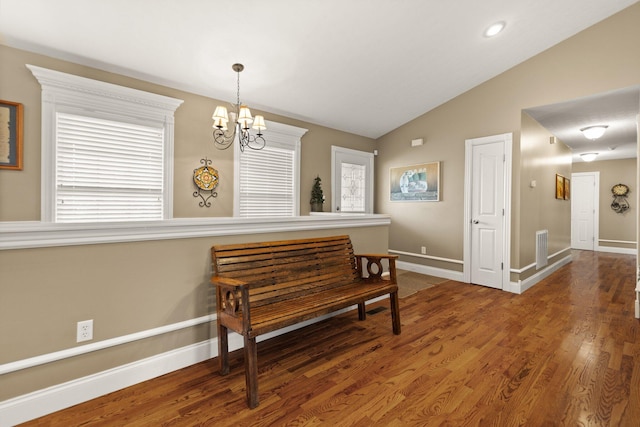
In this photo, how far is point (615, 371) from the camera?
2.08m

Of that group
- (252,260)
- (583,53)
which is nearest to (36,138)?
(252,260)

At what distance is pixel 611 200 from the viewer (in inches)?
294

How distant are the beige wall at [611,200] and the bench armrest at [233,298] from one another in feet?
30.8

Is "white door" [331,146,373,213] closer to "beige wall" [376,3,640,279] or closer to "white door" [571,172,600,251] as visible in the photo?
"beige wall" [376,3,640,279]

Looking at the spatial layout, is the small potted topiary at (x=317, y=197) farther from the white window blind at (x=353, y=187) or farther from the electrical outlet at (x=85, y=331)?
the electrical outlet at (x=85, y=331)

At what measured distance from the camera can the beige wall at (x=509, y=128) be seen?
133 inches

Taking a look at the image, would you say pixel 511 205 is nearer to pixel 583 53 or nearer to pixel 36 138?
pixel 583 53

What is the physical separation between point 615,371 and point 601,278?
143 inches

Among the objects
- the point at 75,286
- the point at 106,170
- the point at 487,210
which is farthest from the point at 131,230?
the point at 487,210

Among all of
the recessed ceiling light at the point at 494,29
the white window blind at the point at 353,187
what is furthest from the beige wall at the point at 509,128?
the recessed ceiling light at the point at 494,29

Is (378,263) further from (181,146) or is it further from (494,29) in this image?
(494,29)

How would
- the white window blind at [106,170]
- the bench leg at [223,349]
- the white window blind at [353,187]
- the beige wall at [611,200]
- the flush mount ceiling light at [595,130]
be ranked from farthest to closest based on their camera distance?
the beige wall at [611,200] → the white window blind at [353,187] → the flush mount ceiling light at [595,130] → the white window blind at [106,170] → the bench leg at [223,349]

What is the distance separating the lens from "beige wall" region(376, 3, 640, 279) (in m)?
3.39

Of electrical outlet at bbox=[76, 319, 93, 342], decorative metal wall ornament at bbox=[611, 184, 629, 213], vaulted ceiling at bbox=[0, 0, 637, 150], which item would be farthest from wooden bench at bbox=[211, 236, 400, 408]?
decorative metal wall ornament at bbox=[611, 184, 629, 213]
